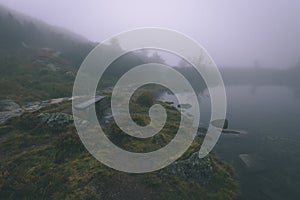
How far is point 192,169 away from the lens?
41.1 ft

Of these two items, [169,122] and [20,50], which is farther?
[20,50]

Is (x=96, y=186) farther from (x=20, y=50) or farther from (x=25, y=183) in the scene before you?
(x=20, y=50)

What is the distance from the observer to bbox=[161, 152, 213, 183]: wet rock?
12.2 meters


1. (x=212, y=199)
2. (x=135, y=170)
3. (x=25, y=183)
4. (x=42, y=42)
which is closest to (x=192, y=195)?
(x=212, y=199)

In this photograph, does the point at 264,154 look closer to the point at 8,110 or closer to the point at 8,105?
the point at 8,110

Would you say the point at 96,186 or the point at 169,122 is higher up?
the point at 169,122

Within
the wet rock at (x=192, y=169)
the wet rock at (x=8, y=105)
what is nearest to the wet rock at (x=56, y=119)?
the wet rock at (x=8, y=105)

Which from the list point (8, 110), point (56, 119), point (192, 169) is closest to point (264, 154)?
point (192, 169)

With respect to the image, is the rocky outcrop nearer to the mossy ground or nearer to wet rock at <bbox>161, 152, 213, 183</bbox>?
the mossy ground

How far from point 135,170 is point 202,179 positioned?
14.1 ft

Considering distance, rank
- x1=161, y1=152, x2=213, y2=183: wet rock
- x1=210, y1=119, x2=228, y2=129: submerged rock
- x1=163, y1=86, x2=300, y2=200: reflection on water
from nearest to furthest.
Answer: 1. x1=161, y1=152, x2=213, y2=183: wet rock
2. x1=163, y1=86, x2=300, y2=200: reflection on water
3. x1=210, y1=119, x2=228, y2=129: submerged rock

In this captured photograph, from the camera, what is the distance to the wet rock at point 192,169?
12203 millimetres

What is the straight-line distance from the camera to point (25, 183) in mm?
9836

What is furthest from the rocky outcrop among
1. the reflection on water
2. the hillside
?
the reflection on water
